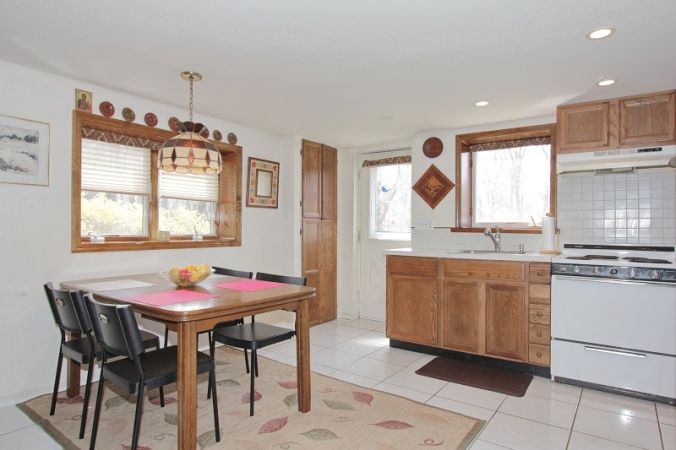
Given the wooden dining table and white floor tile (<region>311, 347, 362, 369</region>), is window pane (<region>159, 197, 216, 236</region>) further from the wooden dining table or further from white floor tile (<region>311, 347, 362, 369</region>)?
white floor tile (<region>311, 347, 362, 369</region>)

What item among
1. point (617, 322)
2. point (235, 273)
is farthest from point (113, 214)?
point (617, 322)

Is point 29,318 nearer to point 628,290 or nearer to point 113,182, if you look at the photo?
point 113,182

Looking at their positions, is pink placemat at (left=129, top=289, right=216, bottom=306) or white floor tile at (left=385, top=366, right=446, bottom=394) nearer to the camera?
pink placemat at (left=129, top=289, right=216, bottom=306)

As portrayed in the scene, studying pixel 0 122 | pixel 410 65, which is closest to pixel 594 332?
pixel 410 65

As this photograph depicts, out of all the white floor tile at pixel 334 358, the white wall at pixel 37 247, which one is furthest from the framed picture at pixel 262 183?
the white floor tile at pixel 334 358

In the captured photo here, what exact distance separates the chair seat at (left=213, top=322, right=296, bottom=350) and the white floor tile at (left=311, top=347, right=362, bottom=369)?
2.72 ft

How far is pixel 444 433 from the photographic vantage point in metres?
2.30

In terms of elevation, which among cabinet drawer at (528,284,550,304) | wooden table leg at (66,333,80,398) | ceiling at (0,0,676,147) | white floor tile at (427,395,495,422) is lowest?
white floor tile at (427,395,495,422)

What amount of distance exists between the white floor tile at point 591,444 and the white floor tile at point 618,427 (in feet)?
0.16

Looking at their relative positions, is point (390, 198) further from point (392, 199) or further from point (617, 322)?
point (617, 322)

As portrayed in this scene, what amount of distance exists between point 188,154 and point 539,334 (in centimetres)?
284

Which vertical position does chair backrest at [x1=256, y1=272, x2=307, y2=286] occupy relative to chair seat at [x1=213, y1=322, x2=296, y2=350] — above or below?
above

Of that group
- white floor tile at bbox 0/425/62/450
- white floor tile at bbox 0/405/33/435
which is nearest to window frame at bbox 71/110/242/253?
white floor tile at bbox 0/405/33/435

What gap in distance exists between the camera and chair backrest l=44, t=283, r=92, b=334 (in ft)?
7.25
